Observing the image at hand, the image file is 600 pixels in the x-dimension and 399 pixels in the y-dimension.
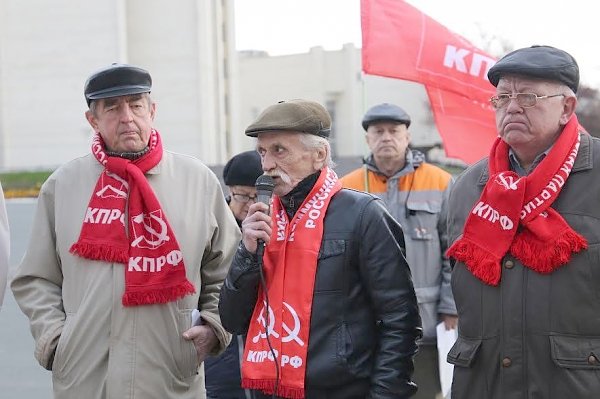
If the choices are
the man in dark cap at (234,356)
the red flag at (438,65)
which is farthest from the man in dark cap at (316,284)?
the red flag at (438,65)

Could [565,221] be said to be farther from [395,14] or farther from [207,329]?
[395,14]

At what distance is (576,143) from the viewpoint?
3.10 m

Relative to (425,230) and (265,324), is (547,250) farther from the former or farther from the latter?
(425,230)

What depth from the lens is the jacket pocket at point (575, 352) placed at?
113 inches

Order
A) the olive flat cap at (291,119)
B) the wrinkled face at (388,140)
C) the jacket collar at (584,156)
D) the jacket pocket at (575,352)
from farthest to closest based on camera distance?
the wrinkled face at (388,140) → the olive flat cap at (291,119) → the jacket collar at (584,156) → the jacket pocket at (575,352)

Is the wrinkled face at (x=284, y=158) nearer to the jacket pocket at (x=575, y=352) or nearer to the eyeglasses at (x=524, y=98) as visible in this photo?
the eyeglasses at (x=524, y=98)

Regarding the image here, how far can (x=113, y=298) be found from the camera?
3625 millimetres

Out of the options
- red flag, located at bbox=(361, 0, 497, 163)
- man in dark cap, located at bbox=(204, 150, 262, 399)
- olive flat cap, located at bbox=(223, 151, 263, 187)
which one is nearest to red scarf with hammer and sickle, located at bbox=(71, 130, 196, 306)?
man in dark cap, located at bbox=(204, 150, 262, 399)

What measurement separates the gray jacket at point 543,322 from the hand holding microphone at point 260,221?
0.76 m

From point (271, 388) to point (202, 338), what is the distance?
646 millimetres

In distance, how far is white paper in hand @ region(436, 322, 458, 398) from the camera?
4994mm

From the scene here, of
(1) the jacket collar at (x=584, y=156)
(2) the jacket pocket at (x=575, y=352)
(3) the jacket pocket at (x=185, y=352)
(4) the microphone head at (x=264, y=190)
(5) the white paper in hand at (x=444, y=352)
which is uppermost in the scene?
(1) the jacket collar at (x=584, y=156)

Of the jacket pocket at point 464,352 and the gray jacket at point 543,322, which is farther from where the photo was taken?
the jacket pocket at point 464,352

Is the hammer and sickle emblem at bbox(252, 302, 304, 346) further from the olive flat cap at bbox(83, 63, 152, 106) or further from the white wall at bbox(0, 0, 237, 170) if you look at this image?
the white wall at bbox(0, 0, 237, 170)
